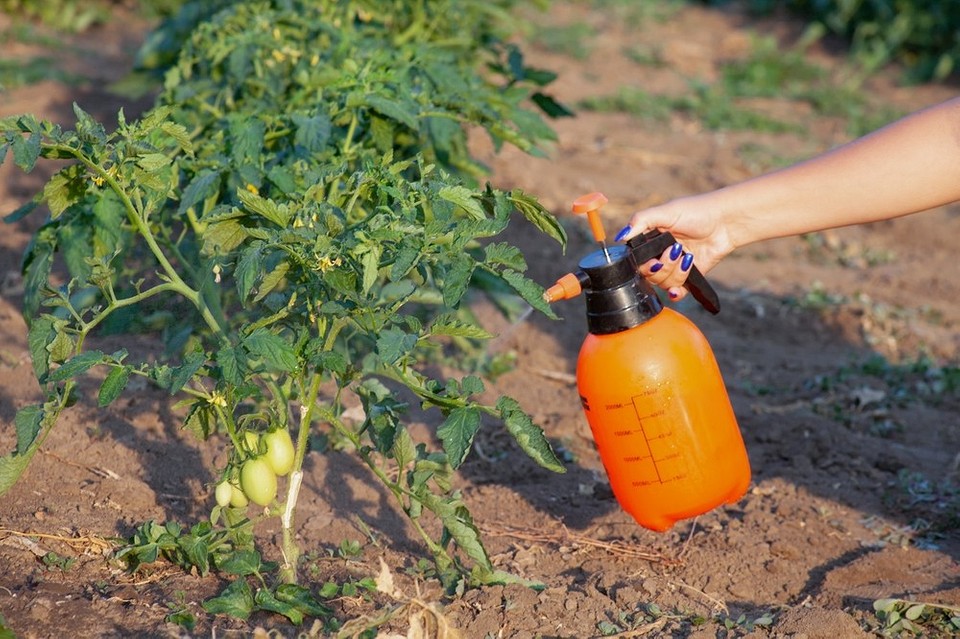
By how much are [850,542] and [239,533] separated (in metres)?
1.54

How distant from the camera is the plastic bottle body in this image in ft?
7.79

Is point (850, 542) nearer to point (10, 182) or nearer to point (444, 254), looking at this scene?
point (444, 254)

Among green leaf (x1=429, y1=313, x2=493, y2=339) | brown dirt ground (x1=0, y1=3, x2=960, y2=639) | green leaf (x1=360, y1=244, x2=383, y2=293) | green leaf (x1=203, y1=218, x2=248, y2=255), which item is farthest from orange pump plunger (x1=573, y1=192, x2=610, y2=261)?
brown dirt ground (x1=0, y1=3, x2=960, y2=639)

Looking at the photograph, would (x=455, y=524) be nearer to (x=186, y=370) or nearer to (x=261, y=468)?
(x=261, y=468)

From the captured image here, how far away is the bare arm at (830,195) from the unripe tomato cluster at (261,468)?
2.61ft

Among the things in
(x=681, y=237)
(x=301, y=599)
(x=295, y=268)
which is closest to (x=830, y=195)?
(x=681, y=237)

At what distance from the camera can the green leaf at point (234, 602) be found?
2221 mm

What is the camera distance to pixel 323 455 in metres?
3.05

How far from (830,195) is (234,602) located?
1.47 m

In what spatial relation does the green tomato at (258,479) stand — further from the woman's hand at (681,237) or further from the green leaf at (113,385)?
the woman's hand at (681,237)

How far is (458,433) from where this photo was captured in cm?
211

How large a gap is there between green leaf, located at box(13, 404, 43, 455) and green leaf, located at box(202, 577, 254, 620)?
0.44 m

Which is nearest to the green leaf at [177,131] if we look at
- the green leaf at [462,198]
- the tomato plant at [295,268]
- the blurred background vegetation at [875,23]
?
the tomato plant at [295,268]

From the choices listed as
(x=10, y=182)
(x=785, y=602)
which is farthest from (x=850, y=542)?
(x=10, y=182)
